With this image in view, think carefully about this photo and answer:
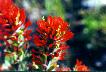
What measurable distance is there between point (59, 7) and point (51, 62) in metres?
7.34

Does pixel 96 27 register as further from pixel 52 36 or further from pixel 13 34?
pixel 52 36

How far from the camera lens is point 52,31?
2.33 metres

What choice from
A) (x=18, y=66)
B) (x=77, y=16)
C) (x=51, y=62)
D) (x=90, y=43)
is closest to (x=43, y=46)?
(x=51, y=62)

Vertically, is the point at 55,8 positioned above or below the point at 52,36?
above

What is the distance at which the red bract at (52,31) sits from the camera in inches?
90.8

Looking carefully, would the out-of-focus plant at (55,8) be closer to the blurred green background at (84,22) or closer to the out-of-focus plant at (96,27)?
the blurred green background at (84,22)

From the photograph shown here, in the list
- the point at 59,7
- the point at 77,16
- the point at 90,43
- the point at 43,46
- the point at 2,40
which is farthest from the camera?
the point at 77,16

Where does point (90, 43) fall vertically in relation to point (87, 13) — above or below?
below

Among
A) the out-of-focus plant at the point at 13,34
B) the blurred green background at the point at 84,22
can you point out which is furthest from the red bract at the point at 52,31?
the blurred green background at the point at 84,22

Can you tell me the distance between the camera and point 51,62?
252 centimetres

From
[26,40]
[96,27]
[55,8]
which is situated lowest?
[96,27]

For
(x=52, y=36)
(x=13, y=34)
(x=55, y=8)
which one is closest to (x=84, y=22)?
(x=55, y=8)

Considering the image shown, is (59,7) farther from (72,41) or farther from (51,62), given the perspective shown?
(51,62)

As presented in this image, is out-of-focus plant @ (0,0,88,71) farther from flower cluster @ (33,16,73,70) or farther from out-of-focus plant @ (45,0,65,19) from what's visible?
out-of-focus plant @ (45,0,65,19)
